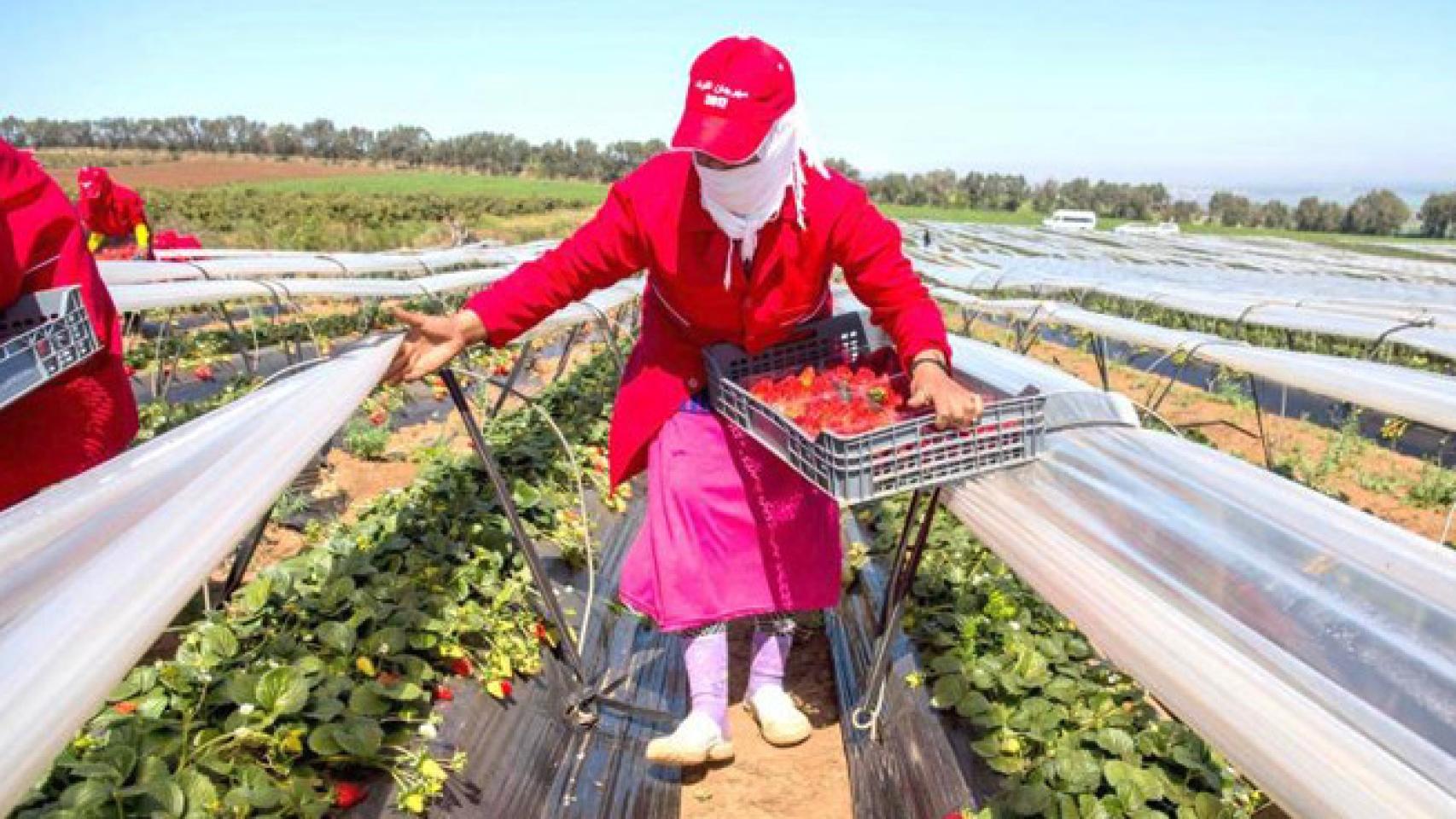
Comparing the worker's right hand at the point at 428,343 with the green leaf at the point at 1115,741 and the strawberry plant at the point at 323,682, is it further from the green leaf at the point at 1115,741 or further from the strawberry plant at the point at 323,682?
the green leaf at the point at 1115,741

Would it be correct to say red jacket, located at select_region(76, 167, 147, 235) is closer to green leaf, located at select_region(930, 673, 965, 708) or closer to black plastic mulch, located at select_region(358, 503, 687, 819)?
black plastic mulch, located at select_region(358, 503, 687, 819)

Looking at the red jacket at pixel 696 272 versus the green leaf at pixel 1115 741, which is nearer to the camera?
the green leaf at pixel 1115 741

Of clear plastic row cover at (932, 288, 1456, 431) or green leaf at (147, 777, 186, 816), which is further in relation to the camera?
clear plastic row cover at (932, 288, 1456, 431)

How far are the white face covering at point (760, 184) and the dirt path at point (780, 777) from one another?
149 centimetres

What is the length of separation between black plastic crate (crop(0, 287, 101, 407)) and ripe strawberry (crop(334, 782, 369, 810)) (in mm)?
1274

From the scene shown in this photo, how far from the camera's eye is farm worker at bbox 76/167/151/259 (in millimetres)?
8383

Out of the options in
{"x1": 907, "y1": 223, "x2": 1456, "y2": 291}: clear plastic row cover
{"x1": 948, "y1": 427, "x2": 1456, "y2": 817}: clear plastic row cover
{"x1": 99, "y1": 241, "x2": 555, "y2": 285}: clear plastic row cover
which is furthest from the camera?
{"x1": 907, "y1": 223, "x2": 1456, "y2": 291}: clear plastic row cover

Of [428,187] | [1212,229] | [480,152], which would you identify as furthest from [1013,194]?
[480,152]

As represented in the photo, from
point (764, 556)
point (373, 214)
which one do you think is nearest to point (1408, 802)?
point (764, 556)

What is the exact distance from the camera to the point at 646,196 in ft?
8.79

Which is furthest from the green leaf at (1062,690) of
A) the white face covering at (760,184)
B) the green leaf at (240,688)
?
the green leaf at (240,688)

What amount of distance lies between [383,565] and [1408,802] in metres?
2.86

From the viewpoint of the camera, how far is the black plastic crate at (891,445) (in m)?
2.09

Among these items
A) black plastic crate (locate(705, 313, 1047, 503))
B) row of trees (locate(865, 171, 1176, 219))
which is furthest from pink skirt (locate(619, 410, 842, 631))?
row of trees (locate(865, 171, 1176, 219))
